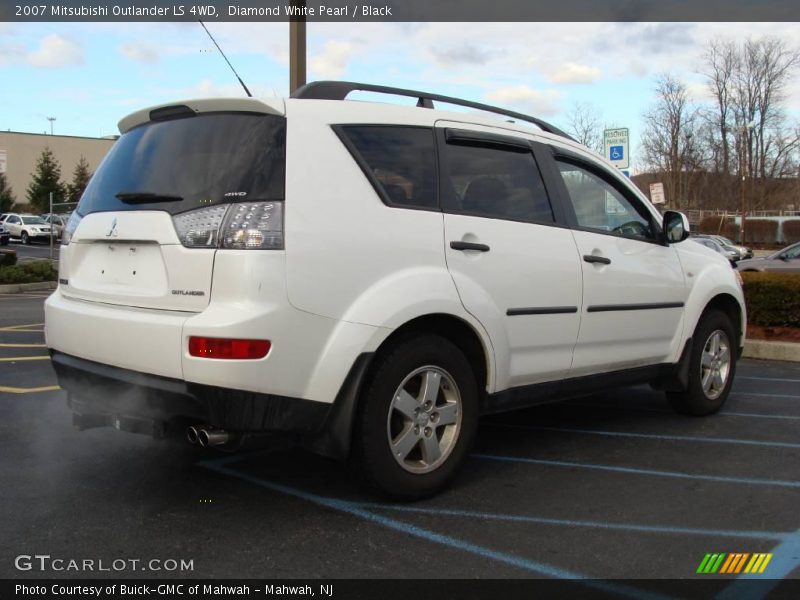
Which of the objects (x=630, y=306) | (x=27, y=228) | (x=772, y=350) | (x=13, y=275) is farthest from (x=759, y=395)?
(x=27, y=228)

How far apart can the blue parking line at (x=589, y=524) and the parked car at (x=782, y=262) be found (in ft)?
47.5

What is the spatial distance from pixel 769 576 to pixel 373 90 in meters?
2.88

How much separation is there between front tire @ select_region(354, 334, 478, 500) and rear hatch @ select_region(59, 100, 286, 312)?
2.89 feet

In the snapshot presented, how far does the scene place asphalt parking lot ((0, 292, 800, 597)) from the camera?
3.12 meters

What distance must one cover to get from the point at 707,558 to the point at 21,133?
255ft

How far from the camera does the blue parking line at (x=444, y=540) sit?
2936 mm

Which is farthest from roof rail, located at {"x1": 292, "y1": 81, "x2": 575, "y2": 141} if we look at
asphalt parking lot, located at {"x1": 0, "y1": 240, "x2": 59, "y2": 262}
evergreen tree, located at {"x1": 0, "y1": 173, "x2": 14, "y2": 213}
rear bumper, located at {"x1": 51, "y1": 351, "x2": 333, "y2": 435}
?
evergreen tree, located at {"x1": 0, "y1": 173, "x2": 14, "y2": 213}

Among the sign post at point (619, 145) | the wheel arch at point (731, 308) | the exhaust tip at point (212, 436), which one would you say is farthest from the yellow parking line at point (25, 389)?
the sign post at point (619, 145)

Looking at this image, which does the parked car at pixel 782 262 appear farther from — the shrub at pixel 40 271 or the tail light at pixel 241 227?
the shrub at pixel 40 271

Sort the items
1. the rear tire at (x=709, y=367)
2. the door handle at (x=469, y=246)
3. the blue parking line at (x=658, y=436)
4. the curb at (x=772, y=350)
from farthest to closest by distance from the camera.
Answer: the curb at (x=772, y=350) < the rear tire at (x=709, y=367) < the blue parking line at (x=658, y=436) < the door handle at (x=469, y=246)

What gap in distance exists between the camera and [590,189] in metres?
4.93

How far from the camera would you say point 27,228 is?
39.3 meters
